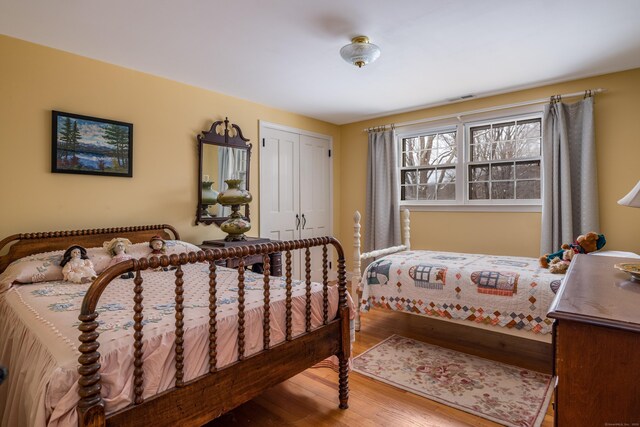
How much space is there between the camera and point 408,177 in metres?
4.69

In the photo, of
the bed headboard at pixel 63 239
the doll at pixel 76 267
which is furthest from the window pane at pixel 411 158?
the doll at pixel 76 267

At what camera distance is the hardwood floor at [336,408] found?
73.0 inches

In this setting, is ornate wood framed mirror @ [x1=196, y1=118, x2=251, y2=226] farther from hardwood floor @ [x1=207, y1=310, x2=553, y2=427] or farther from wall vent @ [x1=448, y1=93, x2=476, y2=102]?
wall vent @ [x1=448, y1=93, x2=476, y2=102]

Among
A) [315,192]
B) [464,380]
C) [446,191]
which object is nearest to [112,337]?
[464,380]

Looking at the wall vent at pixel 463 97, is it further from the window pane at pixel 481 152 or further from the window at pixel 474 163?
the window pane at pixel 481 152

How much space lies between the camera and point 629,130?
3.13 meters

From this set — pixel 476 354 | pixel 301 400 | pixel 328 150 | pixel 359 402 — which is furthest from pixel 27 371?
pixel 328 150

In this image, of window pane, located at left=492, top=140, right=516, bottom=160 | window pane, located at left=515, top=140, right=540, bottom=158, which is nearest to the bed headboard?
window pane, located at left=492, top=140, right=516, bottom=160

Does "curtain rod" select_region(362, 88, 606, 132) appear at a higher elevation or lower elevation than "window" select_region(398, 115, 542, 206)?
higher

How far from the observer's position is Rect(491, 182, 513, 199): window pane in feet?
12.7

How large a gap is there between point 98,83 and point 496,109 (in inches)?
154

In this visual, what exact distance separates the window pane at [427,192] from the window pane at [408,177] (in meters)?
0.15

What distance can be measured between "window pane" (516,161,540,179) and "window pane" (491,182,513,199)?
0.14 m

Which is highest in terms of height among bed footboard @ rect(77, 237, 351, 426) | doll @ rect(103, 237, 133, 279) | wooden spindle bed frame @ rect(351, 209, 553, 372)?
doll @ rect(103, 237, 133, 279)
